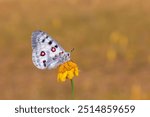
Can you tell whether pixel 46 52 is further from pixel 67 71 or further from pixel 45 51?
pixel 67 71

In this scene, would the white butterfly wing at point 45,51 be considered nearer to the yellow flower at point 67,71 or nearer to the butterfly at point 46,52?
the butterfly at point 46,52

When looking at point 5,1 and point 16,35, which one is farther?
point 5,1

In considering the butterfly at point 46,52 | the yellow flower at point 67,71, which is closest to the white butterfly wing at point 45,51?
the butterfly at point 46,52

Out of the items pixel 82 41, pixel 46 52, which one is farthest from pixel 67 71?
pixel 82 41

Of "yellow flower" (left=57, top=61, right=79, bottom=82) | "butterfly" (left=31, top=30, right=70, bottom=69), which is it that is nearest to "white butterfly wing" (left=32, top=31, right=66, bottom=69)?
"butterfly" (left=31, top=30, right=70, bottom=69)

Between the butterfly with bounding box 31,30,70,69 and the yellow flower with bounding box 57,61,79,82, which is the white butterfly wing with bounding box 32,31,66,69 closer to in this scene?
the butterfly with bounding box 31,30,70,69

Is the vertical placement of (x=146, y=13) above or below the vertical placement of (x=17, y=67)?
above

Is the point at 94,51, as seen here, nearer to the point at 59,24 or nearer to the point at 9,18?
the point at 59,24

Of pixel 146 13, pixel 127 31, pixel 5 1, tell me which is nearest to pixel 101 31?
pixel 127 31
